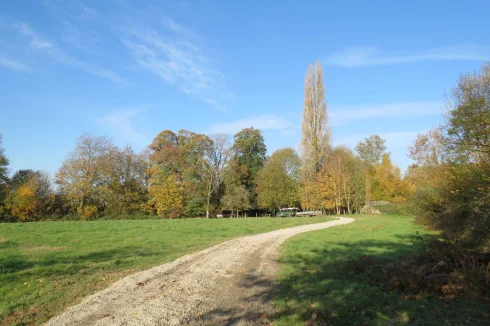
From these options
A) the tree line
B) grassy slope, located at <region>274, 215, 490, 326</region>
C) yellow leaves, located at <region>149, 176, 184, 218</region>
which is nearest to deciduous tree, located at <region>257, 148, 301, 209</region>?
the tree line

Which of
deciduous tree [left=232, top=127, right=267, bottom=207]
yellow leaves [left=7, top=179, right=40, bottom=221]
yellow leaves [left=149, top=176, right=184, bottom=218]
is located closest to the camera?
yellow leaves [left=7, top=179, right=40, bottom=221]

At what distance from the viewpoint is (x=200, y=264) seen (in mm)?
9820

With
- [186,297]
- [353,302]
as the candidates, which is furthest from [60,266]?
[353,302]

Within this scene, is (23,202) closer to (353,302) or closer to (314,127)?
(314,127)

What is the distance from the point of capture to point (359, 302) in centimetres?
607

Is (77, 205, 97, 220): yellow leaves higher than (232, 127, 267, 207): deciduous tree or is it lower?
lower

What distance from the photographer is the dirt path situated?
17.6ft

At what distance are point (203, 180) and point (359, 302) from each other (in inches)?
1783

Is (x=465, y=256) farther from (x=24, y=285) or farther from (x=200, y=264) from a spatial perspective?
(x=24, y=285)

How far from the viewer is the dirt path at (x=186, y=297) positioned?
5.36 m

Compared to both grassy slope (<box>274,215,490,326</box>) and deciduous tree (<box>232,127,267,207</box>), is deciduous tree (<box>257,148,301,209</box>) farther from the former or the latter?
grassy slope (<box>274,215,490,326</box>)

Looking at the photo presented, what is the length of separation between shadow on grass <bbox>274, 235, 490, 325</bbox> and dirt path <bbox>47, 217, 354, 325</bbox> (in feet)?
2.05

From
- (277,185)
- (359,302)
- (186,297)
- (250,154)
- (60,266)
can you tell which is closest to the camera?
(359,302)

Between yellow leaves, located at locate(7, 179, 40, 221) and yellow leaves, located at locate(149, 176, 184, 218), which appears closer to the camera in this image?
yellow leaves, located at locate(7, 179, 40, 221)
